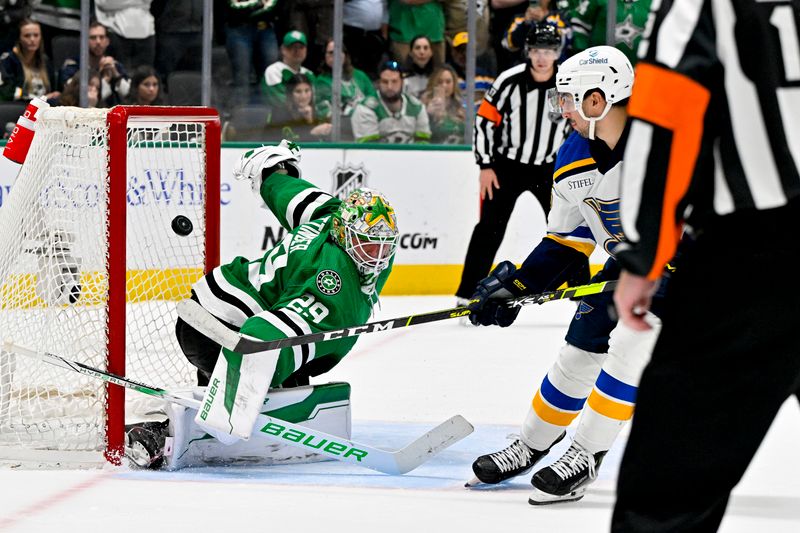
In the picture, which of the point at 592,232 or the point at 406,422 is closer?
the point at 592,232

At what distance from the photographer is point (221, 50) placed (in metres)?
5.85

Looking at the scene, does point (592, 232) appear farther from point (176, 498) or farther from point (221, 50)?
point (221, 50)

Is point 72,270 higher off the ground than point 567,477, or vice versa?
point 72,270

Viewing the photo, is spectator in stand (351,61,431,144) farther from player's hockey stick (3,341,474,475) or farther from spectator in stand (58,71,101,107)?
player's hockey stick (3,341,474,475)

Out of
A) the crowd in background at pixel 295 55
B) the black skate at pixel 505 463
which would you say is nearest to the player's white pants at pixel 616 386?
the black skate at pixel 505 463

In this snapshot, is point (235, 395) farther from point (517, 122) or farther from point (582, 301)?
point (517, 122)

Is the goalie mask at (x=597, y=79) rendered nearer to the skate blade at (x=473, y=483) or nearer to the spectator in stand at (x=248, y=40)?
the skate blade at (x=473, y=483)

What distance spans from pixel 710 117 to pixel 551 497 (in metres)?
1.27

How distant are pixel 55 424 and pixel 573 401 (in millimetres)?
1245

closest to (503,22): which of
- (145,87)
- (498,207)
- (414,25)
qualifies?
(414,25)

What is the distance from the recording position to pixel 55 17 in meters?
5.53

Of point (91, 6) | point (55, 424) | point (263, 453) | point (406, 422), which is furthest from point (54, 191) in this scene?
point (91, 6)

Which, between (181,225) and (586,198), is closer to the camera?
(586,198)

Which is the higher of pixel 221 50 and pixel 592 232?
pixel 221 50
